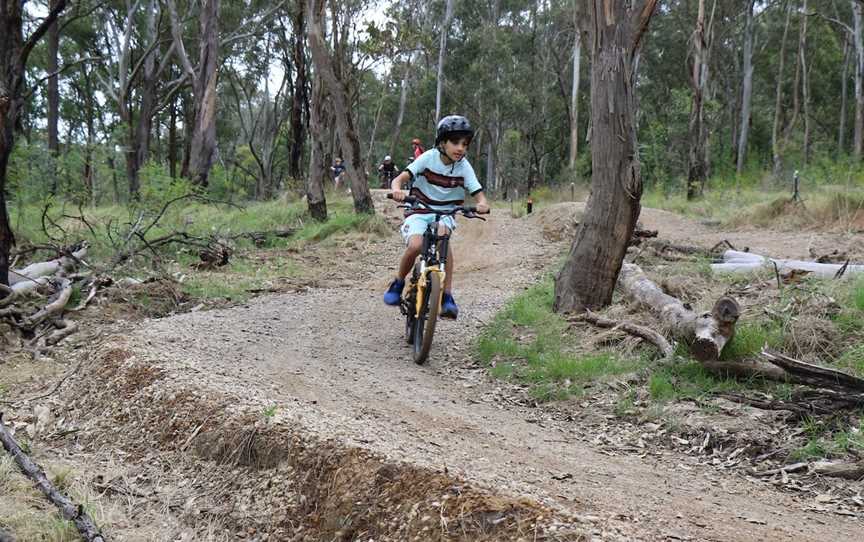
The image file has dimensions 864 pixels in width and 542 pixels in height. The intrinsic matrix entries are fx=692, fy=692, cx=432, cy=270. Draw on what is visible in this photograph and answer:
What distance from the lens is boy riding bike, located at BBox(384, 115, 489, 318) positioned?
6082 mm

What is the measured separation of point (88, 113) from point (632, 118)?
35970 mm

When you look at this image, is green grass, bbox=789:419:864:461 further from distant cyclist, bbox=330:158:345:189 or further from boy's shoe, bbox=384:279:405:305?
distant cyclist, bbox=330:158:345:189

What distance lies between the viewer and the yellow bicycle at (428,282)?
5875 mm

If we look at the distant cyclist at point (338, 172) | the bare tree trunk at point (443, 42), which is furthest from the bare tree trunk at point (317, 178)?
the bare tree trunk at point (443, 42)

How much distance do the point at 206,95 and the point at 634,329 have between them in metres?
16.8

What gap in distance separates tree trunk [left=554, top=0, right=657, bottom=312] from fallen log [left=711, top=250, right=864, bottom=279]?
4.99 feet

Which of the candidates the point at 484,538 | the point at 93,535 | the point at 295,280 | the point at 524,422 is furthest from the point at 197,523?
the point at 295,280

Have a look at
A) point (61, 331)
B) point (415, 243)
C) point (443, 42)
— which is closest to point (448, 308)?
point (415, 243)

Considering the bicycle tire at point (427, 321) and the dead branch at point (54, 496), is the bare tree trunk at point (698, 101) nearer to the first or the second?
the bicycle tire at point (427, 321)

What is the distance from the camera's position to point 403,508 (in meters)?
3.28

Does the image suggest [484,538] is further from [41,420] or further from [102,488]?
[41,420]

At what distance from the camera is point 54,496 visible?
11.5 ft

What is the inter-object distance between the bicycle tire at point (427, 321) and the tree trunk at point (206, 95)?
14635 mm

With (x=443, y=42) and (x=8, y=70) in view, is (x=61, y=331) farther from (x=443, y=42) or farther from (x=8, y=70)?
(x=443, y=42)
